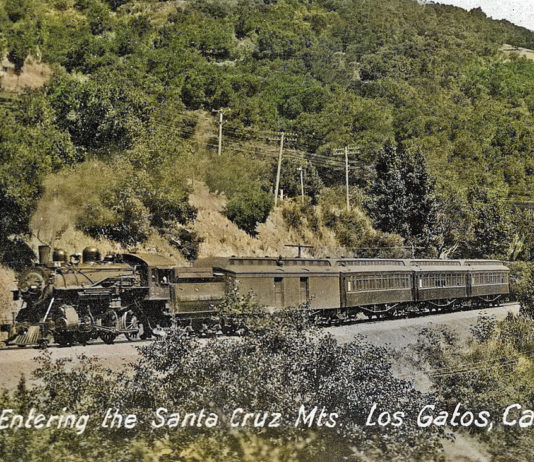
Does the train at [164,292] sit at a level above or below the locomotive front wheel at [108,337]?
above

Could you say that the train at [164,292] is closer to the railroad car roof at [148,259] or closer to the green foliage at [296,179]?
the railroad car roof at [148,259]

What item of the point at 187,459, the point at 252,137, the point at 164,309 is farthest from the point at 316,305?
the point at 252,137

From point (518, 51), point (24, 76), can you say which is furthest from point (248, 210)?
point (518, 51)

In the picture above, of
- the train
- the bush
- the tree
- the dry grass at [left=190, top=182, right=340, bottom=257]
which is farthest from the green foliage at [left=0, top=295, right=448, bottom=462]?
the tree

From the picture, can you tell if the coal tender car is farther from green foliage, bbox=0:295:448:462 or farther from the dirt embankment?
the dirt embankment

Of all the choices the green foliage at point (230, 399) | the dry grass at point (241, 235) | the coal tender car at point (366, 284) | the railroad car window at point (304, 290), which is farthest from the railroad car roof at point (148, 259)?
the dry grass at point (241, 235)

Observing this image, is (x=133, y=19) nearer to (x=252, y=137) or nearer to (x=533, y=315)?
(x=252, y=137)

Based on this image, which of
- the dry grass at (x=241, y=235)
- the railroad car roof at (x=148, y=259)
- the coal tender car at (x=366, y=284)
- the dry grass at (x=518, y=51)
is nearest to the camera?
the railroad car roof at (x=148, y=259)
